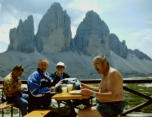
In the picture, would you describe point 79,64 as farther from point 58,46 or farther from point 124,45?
point 124,45

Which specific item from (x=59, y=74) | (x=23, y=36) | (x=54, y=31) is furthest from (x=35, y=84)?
(x=54, y=31)

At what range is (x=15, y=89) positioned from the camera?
166 inches

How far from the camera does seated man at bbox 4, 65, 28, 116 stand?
413cm

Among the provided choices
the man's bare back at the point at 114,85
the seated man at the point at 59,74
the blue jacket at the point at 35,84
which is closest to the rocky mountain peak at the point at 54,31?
the seated man at the point at 59,74

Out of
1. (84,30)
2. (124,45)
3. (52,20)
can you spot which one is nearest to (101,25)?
(84,30)

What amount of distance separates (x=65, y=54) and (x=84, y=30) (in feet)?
93.9

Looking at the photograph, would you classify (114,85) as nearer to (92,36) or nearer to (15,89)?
(15,89)

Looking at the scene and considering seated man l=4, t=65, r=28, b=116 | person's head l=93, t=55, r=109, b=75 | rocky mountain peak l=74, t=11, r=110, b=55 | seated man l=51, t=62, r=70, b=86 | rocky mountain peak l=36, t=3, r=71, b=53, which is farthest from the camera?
rocky mountain peak l=74, t=11, r=110, b=55

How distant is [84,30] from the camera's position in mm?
136000

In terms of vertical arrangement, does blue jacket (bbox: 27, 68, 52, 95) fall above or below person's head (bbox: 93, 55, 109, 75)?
below

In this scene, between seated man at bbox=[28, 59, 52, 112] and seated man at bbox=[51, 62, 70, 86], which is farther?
seated man at bbox=[51, 62, 70, 86]

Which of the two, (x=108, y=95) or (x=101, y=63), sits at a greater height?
(x=101, y=63)

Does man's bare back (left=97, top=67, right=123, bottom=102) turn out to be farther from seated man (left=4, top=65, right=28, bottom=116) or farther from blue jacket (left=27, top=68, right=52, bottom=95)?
seated man (left=4, top=65, right=28, bottom=116)

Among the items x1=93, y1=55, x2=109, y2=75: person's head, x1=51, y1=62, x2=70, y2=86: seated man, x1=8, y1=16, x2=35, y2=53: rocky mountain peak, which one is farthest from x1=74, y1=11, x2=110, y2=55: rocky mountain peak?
x1=93, y1=55, x2=109, y2=75: person's head
